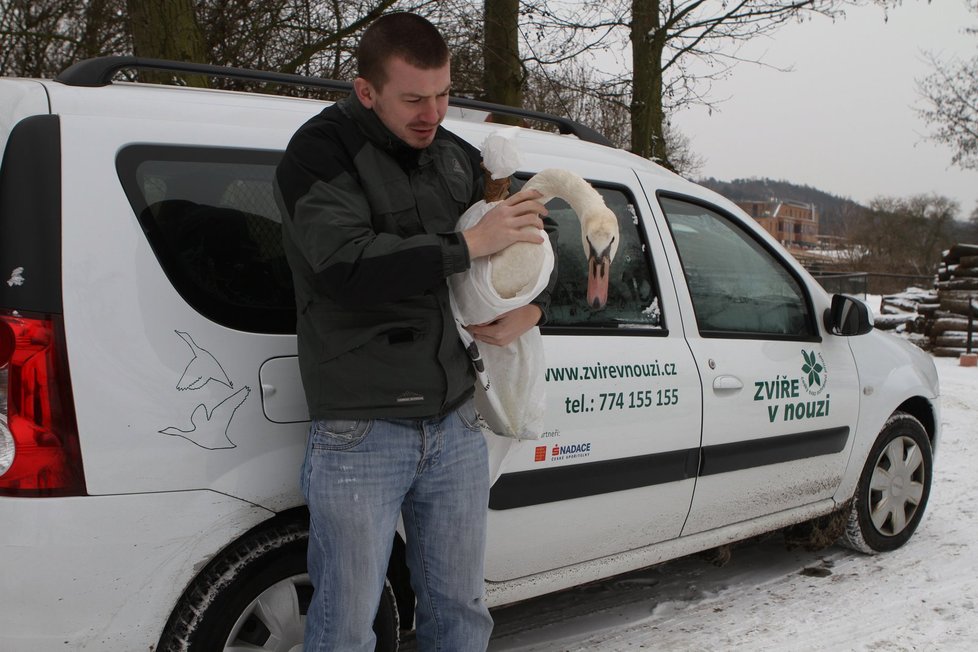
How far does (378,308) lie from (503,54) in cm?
585

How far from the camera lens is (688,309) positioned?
3025 millimetres

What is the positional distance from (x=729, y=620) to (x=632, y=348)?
1.20m

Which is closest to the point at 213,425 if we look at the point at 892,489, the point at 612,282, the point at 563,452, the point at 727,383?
the point at 563,452

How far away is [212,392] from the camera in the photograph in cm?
195

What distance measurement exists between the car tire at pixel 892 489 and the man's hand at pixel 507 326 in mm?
2430

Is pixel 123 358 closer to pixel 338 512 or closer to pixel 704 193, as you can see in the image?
pixel 338 512

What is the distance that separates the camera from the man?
169cm

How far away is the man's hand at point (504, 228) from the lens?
1.75 m

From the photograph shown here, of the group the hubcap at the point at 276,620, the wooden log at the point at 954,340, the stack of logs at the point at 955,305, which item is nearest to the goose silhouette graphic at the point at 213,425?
the hubcap at the point at 276,620

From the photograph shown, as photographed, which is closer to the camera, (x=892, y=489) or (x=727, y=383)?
(x=727, y=383)

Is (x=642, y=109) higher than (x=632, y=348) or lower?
higher

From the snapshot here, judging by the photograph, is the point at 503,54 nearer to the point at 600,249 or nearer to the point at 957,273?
the point at 600,249

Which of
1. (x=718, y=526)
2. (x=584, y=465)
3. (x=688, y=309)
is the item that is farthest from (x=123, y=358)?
(x=718, y=526)

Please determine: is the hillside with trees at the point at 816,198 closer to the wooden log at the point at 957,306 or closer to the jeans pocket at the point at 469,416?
the wooden log at the point at 957,306
